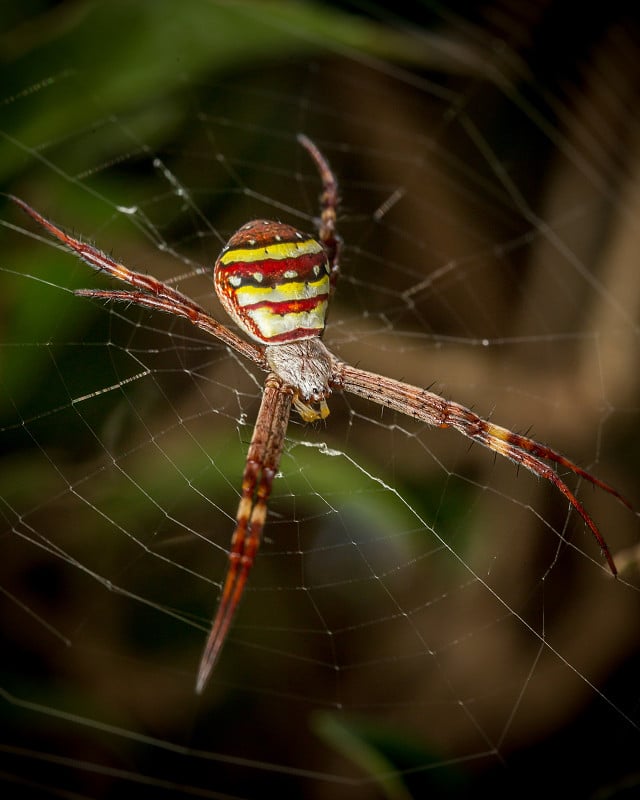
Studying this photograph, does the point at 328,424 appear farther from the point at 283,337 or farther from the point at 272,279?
the point at 272,279

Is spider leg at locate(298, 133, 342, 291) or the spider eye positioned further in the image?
spider leg at locate(298, 133, 342, 291)

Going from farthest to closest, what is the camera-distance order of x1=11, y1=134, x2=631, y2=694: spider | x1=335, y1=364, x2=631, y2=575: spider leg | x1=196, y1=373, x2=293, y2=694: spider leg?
x1=335, y1=364, x2=631, y2=575: spider leg, x1=11, y1=134, x2=631, y2=694: spider, x1=196, y1=373, x2=293, y2=694: spider leg

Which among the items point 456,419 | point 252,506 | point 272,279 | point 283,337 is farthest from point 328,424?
point 252,506

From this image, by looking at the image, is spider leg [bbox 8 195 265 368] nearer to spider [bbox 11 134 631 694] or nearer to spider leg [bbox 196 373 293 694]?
spider [bbox 11 134 631 694]

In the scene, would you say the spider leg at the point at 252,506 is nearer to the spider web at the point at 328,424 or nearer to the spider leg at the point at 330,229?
the spider web at the point at 328,424

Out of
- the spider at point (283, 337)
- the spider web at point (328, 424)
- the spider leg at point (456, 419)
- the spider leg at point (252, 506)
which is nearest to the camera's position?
the spider leg at point (252, 506)

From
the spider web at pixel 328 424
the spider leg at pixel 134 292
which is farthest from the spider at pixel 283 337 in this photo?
the spider web at pixel 328 424

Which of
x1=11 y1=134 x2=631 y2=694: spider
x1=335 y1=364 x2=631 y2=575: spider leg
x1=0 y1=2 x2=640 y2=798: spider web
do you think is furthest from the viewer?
x1=0 y1=2 x2=640 y2=798: spider web

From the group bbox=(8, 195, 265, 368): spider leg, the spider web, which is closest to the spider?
bbox=(8, 195, 265, 368): spider leg
